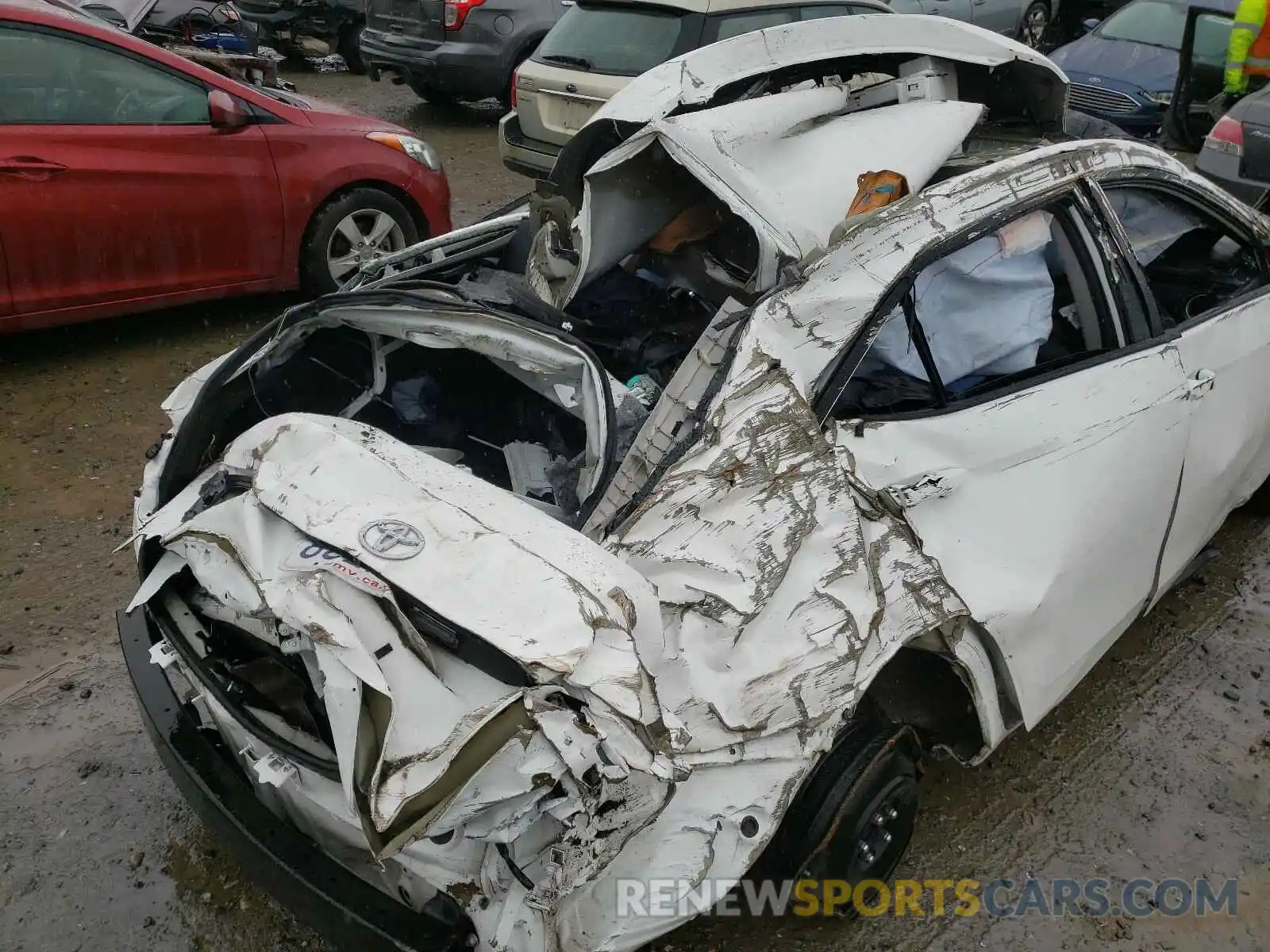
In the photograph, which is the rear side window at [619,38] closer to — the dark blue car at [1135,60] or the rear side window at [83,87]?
the rear side window at [83,87]

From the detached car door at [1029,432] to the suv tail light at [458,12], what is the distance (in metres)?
7.30

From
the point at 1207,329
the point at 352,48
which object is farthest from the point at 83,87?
the point at 352,48

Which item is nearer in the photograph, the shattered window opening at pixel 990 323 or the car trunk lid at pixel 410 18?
the shattered window opening at pixel 990 323

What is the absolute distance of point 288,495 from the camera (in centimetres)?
182

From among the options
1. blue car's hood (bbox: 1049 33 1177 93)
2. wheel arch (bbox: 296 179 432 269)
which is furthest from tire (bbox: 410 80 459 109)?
blue car's hood (bbox: 1049 33 1177 93)

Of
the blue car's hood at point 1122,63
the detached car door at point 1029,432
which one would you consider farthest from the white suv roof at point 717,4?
the detached car door at point 1029,432

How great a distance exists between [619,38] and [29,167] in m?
3.43

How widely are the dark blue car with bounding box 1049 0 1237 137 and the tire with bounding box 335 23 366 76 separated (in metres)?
7.24

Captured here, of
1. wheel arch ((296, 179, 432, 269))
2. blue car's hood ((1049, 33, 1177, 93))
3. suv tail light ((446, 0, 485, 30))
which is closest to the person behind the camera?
wheel arch ((296, 179, 432, 269))

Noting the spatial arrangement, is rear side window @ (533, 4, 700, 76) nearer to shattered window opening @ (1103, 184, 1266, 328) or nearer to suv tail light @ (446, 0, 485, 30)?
suv tail light @ (446, 0, 485, 30)

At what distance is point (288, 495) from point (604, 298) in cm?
142

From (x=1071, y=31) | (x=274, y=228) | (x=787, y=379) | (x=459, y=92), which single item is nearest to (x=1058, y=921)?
(x=787, y=379)

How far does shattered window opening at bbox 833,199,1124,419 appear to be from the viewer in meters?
2.28

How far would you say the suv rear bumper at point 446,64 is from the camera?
28.1ft
